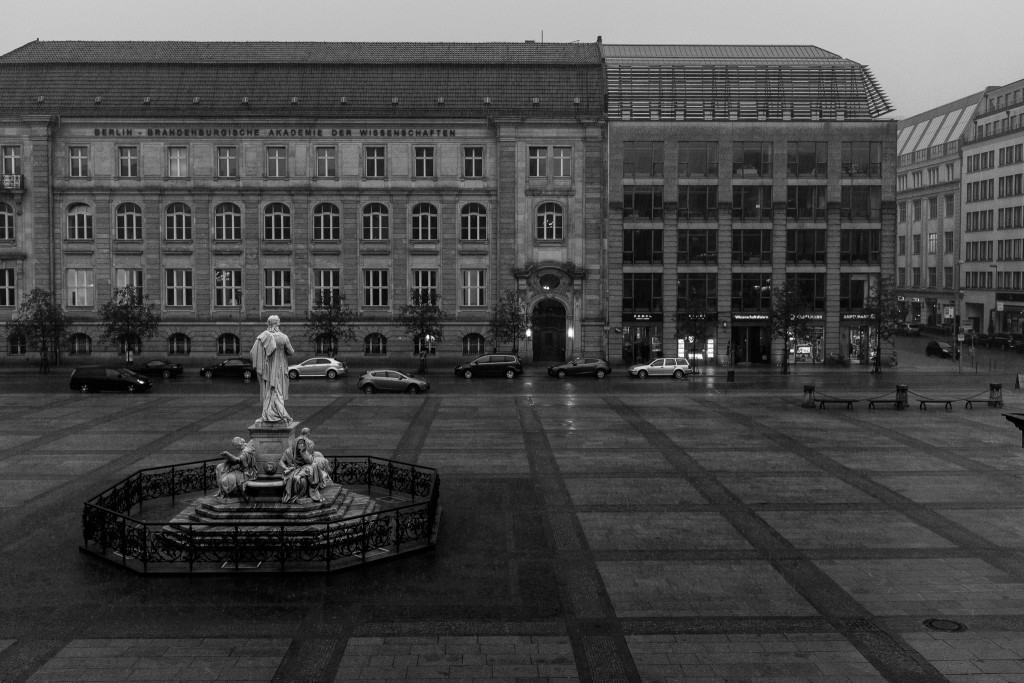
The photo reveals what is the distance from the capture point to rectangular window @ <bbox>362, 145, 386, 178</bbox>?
205ft

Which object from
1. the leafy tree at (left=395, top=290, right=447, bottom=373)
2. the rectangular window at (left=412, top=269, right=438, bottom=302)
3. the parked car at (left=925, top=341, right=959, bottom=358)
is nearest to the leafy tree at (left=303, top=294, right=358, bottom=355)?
the leafy tree at (left=395, top=290, right=447, bottom=373)

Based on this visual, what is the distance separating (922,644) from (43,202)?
2430 inches

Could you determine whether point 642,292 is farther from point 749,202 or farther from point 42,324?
point 42,324

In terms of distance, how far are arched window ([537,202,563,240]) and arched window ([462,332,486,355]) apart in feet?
25.8

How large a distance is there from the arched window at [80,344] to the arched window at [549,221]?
1207 inches

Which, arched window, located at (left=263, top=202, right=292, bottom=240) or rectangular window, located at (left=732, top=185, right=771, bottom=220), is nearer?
arched window, located at (left=263, top=202, right=292, bottom=240)

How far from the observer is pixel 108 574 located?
16578mm

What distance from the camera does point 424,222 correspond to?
6297cm

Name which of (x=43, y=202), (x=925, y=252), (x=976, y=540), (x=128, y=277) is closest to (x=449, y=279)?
(x=128, y=277)

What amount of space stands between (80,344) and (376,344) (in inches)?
768

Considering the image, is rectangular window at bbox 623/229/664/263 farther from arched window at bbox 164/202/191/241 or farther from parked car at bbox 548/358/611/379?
arched window at bbox 164/202/191/241

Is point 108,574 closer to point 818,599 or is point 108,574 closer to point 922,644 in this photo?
point 818,599

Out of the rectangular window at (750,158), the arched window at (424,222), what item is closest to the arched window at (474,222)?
the arched window at (424,222)

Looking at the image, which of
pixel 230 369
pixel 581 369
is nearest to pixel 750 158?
pixel 581 369
